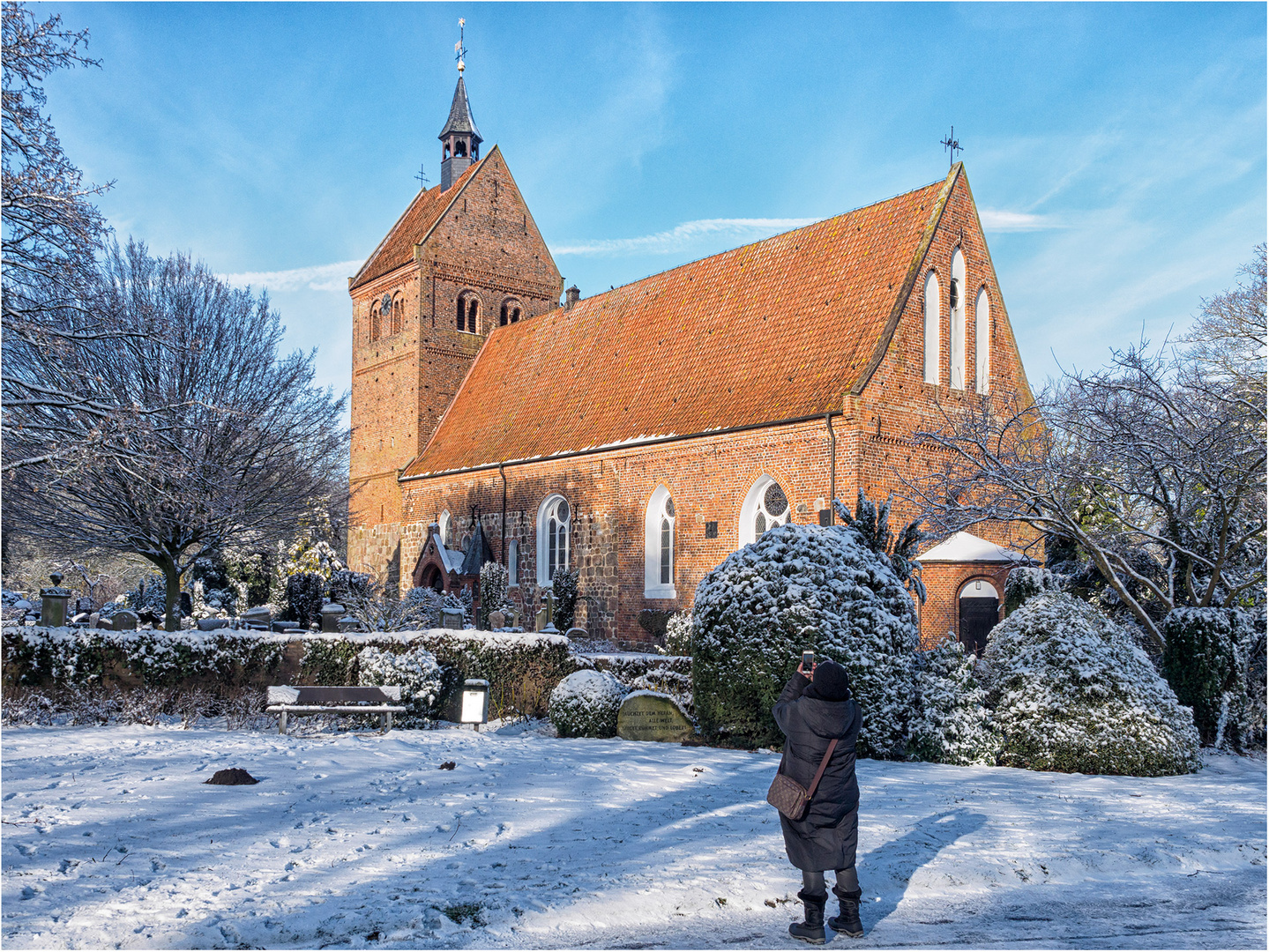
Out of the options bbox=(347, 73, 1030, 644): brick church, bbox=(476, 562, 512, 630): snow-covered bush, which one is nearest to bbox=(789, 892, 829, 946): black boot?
bbox=(347, 73, 1030, 644): brick church

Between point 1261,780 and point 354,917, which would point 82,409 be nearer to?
point 354,917

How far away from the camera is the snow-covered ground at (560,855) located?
17.5ft

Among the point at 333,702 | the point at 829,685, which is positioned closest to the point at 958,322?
the point at 333,702

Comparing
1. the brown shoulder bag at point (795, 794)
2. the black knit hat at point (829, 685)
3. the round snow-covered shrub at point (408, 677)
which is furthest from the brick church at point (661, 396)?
the brown shoulder bag at point (795, 794)

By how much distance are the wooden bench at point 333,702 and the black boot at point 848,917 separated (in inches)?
296

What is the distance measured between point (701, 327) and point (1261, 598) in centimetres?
1275

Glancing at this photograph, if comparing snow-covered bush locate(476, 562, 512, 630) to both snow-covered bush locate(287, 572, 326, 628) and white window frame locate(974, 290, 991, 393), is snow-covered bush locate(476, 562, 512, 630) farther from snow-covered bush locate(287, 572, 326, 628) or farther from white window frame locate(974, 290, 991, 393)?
white window frame locate(974, 290, 991, 393)

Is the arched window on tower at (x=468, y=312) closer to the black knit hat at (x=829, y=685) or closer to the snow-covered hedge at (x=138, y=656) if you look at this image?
the snow-covered hedge at (x=138, y=656)

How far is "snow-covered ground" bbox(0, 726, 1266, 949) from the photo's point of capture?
17.5 feet

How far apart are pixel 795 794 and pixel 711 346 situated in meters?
18.2

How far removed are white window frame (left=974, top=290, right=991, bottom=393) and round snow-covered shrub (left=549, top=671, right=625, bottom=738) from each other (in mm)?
12061

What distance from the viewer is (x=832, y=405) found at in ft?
60.5

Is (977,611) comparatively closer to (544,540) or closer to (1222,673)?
(1222,673)

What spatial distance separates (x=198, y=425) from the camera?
53.0ft
